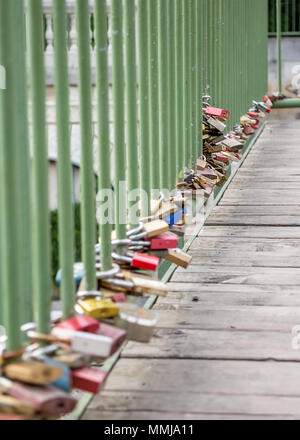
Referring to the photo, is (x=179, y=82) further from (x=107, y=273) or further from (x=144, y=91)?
(x=107, y=273)

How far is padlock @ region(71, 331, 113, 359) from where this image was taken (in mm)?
1402

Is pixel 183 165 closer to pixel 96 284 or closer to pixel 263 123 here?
pixel 96 284

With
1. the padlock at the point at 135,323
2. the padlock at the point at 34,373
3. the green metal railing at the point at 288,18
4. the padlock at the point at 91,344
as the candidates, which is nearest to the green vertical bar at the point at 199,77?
the padlock at the point at 135,323

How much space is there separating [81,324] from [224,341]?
56cm

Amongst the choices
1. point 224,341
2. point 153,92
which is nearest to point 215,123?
point 153,92

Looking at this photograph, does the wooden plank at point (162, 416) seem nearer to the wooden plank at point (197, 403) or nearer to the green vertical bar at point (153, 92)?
the wooden plank at point (197, 403)

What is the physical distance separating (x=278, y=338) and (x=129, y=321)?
465 mm

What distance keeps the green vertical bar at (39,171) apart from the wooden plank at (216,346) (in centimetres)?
45

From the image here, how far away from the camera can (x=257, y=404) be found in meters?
1.60

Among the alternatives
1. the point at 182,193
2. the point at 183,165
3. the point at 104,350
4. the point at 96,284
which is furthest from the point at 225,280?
the point at 104,350

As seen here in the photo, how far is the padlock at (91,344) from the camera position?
4.60 ft

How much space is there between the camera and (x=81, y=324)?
147 cm

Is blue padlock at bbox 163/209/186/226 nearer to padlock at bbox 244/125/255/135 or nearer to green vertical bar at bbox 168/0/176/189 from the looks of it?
green vertical bar at bbox 168/0/176/189

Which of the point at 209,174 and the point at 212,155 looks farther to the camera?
the point at 212,155
